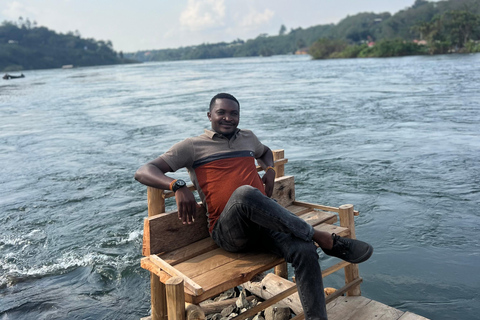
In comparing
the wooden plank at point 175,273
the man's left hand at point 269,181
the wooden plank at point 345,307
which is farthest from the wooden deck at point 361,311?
the wooden plank at point 175,273

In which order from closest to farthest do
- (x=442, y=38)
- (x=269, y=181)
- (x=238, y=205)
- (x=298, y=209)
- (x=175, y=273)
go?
(x=175, y=273) → (x=238, y=205) → (x=269, y=181) → (x=298, y=209) → (x=442, y=38)

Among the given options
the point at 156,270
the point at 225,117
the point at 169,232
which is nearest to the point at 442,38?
the point at 225,117

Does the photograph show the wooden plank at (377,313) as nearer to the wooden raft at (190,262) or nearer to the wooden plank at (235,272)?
the wooden raft at (190,262)

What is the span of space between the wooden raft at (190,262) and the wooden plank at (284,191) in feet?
1.48

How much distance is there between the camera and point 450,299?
5043 mm

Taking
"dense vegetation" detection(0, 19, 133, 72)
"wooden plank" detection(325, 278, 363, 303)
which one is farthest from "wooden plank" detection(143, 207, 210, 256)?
"dense vegetation" detection(0, 19, 133, 72)

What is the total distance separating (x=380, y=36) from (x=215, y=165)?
5618 inches

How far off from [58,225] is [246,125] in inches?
366

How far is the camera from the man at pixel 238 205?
314 centimetres

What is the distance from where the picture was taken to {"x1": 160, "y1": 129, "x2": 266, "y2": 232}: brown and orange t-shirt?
3.55 meters

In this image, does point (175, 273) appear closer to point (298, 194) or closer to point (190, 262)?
point (190, 262)

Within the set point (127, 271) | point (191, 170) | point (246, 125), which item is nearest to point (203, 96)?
point (246, 125)

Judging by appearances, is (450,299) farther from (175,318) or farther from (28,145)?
(28,145)

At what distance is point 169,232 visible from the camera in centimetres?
354
